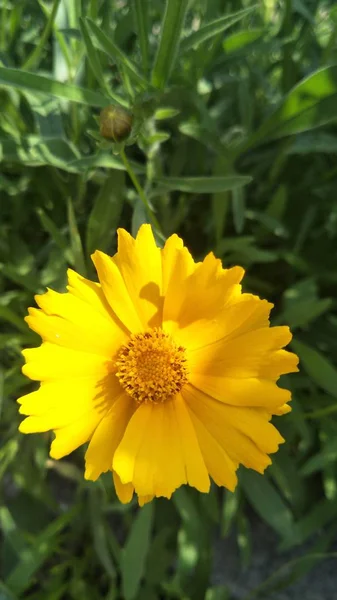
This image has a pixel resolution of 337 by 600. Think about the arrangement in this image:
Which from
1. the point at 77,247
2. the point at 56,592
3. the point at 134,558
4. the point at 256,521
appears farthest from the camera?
the point at 256,521

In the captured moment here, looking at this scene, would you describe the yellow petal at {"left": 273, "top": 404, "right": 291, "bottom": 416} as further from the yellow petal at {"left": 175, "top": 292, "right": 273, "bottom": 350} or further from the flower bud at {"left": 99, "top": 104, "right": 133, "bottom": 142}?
the flower bud at {"left": 99, "top": 104, "right": 133, "bottom": 142}

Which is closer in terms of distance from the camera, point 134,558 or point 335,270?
point 134,558

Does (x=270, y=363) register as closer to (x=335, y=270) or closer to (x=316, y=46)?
(x=335, y=270)

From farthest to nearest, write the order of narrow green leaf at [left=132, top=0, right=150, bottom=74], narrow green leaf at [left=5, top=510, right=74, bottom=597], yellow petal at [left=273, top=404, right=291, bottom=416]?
narrow green leaf at [left=5, top=510, right=74, bottom=597] < narrow green leaf at [left=132, top=0, right=150, bottom=74] < yellow petal at [left=273, top=404, right=291, bottom=416]

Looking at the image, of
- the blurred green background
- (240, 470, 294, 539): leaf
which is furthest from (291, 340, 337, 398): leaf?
(240, 470, 294, 539): leaf

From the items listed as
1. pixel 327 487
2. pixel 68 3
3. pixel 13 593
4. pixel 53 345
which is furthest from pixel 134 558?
pixel 68 3

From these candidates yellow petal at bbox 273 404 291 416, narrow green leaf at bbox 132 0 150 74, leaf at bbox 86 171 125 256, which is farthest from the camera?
leaf at bbox 86 171 125 256

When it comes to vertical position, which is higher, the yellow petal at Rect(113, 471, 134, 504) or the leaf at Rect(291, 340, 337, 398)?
the yellow petal at Rect(113, 471, 134, 504)
